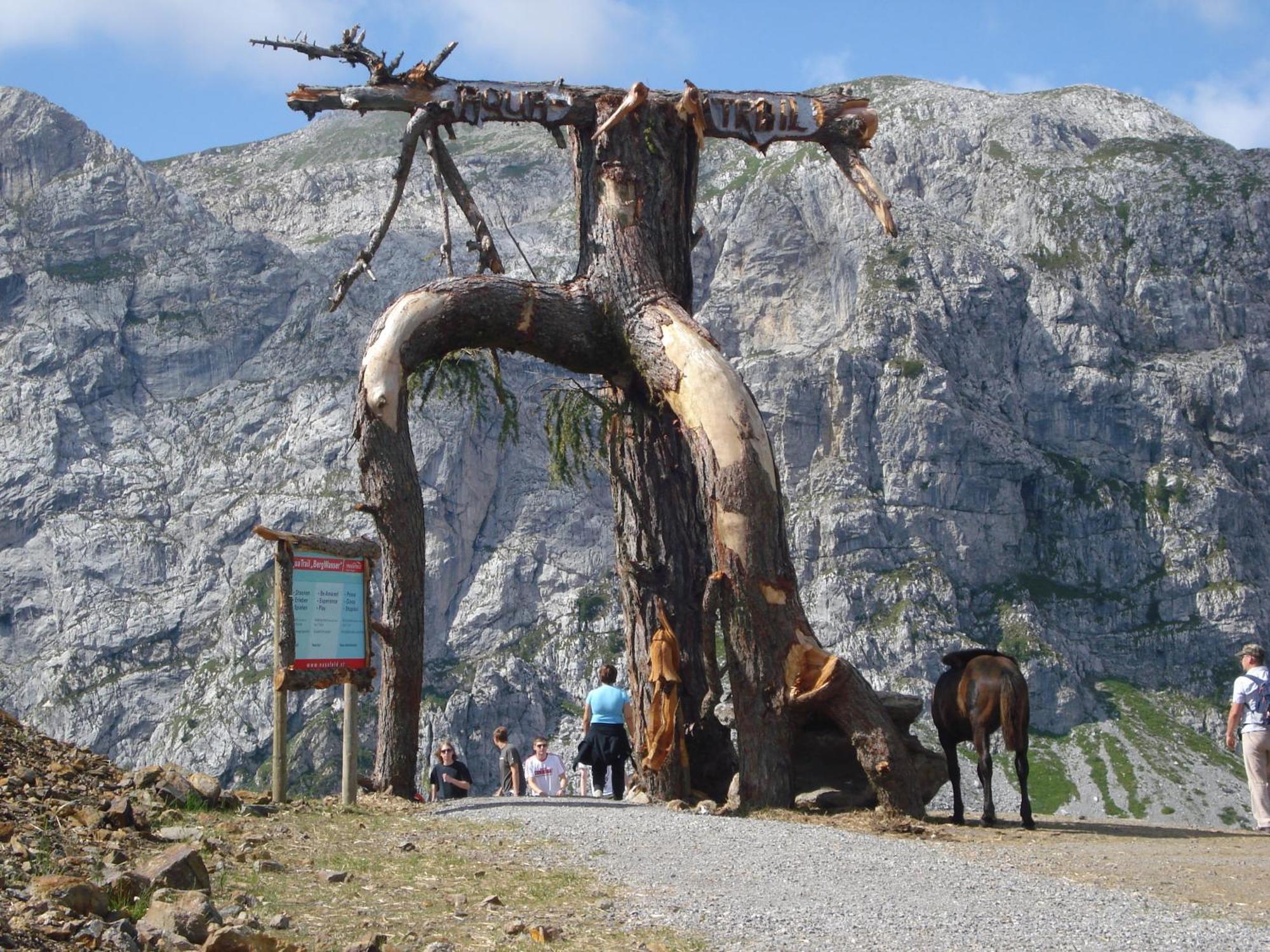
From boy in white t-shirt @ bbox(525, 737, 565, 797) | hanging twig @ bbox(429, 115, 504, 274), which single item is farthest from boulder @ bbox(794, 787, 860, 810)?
hanging twig @ bbox(429, 115, 504, 274)

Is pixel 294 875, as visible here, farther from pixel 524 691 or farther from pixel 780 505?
pixel 524 691

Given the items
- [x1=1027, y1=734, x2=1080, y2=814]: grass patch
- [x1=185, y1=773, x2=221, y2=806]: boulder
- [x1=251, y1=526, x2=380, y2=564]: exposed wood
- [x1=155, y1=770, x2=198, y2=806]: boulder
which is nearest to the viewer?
[x1=155, y1=770, x2=198, y2=806]: boulder

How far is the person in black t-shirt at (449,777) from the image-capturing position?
62.1ft

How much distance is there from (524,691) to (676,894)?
522 feet

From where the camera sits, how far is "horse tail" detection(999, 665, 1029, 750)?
14844 mm

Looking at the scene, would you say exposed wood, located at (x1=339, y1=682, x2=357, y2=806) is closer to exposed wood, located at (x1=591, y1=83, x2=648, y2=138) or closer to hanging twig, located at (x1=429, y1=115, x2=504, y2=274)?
hanging twig, located at (x1=429, y1=115, x2=504, y2=274)

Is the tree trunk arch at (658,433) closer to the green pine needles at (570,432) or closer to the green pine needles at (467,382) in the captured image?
the green pine needles at (467,382)

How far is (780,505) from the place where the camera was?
13.9 metres

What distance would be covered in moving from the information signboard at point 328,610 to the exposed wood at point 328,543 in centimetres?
7

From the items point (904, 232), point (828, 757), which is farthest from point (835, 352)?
point (828, 757)

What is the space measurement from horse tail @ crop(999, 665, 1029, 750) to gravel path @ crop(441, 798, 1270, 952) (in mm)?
3561

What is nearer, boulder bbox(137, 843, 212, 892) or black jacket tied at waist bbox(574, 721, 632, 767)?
boulder bbox(137, 843, 212, 892)

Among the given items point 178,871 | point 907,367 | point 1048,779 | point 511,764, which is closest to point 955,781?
point 511,764

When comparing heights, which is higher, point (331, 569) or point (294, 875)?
point (331, 569)
